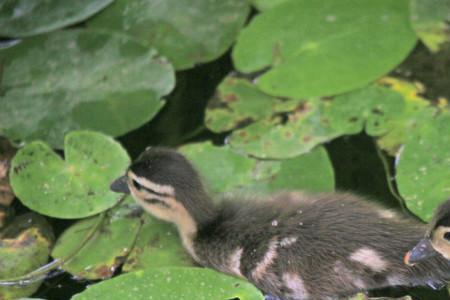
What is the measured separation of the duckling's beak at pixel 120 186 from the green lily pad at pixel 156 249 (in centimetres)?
16

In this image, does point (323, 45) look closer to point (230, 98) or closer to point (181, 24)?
point (230, 98)

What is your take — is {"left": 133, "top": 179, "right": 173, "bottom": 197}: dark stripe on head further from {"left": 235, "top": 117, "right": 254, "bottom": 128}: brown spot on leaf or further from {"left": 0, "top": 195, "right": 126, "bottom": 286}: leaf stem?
{"left": 235, "top": 117, "right": 254, "bottom": 128}: brown spot on leaf

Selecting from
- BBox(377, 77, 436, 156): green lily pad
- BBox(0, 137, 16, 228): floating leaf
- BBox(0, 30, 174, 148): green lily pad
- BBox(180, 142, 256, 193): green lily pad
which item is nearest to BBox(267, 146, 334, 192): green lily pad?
BBox(180, 142, 256, 193): green lily pad

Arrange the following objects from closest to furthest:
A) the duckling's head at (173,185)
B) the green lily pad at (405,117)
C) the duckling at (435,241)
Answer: the duckling at (435,241) < the duckling's head at (173,185) < the green lily pad at (405,117)

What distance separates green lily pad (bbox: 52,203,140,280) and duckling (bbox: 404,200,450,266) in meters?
1.01

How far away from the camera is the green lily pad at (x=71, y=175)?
3.38 metres

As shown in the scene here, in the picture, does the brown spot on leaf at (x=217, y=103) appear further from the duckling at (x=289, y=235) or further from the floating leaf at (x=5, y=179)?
the floating leaf at (x=5, y=179)

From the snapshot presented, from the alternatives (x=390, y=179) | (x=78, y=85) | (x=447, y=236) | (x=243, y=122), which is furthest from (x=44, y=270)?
(x=447, y=236)

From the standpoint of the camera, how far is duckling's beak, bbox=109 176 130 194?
10.9 feet

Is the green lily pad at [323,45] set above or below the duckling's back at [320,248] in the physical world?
above

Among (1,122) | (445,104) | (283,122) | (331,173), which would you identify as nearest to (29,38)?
(1,122)

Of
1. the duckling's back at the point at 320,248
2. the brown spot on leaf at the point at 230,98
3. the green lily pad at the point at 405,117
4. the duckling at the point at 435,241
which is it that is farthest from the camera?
the brown spot on leaf at the point at 230,98

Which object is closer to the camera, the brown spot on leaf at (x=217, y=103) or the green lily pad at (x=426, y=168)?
the green lily pad at (x=426, y=168)

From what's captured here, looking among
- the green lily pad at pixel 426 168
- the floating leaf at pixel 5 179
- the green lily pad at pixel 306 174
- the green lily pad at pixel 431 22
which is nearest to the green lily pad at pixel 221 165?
the green lily pad at pixel 306 174
